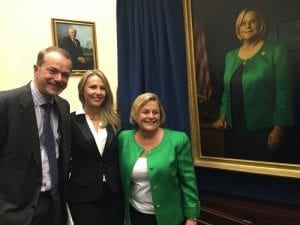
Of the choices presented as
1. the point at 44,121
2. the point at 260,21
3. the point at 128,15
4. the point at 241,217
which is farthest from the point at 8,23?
→ the point at 241,217

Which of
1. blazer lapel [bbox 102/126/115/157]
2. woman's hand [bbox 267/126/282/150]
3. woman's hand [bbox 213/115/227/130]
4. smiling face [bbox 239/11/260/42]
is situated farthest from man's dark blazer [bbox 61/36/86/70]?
woman's hand [bbox 267/126/282/150]

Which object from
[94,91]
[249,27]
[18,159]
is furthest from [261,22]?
[18,159]

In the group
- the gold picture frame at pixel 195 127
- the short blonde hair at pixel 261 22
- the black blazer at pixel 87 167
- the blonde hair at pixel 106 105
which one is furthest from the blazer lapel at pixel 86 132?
the short blonde hair at pixel 261 22

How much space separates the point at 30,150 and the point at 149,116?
2.09 feet

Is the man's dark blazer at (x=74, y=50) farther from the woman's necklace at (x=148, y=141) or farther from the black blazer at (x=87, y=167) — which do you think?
the woman's necklace at (x=148, y=141)

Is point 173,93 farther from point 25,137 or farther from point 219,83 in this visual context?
point 25,137

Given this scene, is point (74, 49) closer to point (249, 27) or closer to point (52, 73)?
point (52, 73)

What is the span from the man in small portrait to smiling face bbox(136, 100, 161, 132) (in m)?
1.62

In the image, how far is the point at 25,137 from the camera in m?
1.71

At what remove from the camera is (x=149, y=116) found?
199 centimetres

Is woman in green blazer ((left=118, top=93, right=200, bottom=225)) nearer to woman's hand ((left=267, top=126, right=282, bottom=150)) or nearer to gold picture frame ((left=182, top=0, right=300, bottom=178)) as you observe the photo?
gold picture frame ((left=182, top=0, right=300, bottom=178))

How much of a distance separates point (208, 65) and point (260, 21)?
38 centimetres

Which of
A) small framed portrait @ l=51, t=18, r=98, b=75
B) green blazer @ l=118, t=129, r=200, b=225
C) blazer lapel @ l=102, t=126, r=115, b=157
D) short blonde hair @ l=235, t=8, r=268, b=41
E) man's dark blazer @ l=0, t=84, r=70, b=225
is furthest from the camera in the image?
small framed portrait @ l=51, t=18, r=98, b=75

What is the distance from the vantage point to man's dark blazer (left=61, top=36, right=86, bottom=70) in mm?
3365
